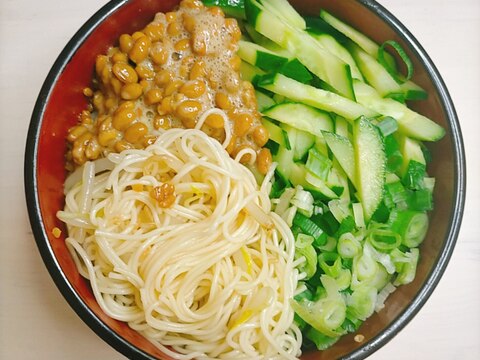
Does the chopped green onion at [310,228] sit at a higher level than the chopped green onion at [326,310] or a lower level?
higher

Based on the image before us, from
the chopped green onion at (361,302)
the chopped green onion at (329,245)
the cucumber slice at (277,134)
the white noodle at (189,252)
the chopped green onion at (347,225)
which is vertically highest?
the cucumber slice at (277,134)

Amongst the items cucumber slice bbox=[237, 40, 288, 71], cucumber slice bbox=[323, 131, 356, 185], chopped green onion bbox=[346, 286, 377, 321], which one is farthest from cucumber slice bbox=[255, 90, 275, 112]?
chopped green onion bbox=[346, 286, 377, 321]

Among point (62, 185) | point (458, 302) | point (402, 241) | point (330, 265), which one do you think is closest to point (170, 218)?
point (62, 185)

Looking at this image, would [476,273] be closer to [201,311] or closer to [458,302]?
[458,302]

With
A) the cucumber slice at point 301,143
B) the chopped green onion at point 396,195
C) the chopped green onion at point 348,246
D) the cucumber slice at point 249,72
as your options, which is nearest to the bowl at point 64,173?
the chopped green onion at point 396,195

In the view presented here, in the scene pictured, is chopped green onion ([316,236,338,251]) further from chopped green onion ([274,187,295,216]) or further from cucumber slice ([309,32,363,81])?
cucumber slice ([309,32,363,81])

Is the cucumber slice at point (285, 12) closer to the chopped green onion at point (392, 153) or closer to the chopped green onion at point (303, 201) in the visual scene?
the chopped green onion at point (392, 153)
